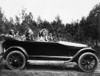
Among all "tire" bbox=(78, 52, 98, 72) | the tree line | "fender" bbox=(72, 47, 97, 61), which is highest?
the tree line

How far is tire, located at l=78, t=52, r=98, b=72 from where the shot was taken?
5.89 m

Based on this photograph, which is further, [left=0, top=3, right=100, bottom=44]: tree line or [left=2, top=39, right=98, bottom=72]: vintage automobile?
[left=0, top=3, right=100, bottom=44]: tree line

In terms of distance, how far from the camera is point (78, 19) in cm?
1905

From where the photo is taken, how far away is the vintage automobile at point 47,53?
5.89 metres

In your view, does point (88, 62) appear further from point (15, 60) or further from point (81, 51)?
point (15, 60)

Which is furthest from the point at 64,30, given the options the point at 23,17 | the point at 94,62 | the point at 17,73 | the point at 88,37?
the point at 17,73

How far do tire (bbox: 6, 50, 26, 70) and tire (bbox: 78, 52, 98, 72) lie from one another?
182 cm

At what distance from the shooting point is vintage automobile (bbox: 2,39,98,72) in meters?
5.89

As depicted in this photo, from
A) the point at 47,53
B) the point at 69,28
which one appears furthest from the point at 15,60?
the point at 69,28

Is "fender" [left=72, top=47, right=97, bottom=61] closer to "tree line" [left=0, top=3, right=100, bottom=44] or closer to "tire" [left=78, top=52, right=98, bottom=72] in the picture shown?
"tire" [left=78, top=52, right=98, bottom=72]

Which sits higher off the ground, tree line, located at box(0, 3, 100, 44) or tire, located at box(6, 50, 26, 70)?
tree line, located at box(0, 3, 100, 44)

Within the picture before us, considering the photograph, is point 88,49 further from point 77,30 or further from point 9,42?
point 77,30

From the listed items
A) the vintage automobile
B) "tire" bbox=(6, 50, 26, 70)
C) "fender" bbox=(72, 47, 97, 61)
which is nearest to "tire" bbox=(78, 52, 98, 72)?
the vintage automobile

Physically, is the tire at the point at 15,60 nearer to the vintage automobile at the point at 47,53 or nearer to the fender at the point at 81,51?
the vintage automobile at the point at 47,53
